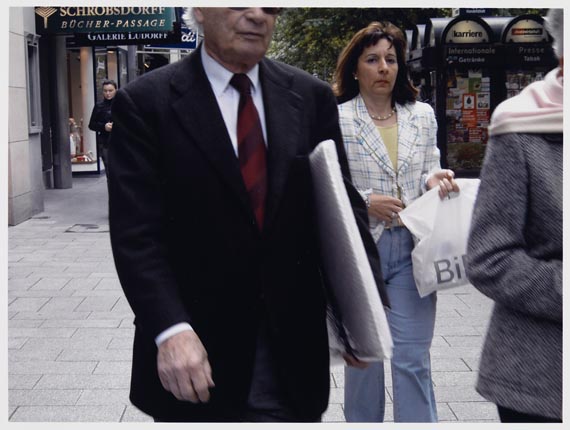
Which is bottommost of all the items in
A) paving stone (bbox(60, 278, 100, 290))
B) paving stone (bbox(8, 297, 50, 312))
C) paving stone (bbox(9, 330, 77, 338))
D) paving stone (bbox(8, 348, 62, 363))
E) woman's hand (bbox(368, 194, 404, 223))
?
paving stone (bbox(8, 348, 62, 363))

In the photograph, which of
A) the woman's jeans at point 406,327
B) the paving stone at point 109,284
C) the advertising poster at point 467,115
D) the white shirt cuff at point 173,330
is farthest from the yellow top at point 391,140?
the advertising poster at point 467,115

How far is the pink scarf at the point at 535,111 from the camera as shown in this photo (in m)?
2.06

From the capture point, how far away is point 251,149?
235cm

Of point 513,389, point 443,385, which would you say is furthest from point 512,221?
point 443,385

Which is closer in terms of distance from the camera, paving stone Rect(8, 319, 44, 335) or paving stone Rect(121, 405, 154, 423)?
paving stone Rect(121, 405, 154, 423)

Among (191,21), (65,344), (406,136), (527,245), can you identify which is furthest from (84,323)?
(527,245)

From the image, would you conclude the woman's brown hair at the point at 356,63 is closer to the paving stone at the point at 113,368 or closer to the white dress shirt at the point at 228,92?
the white dress shirt at the point at 228,92

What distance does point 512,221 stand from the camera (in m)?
2.09

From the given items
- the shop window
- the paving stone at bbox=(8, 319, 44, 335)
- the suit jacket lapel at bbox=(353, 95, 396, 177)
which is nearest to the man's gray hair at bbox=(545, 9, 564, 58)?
the suit jacket lapel at bbox=(353, 95, 396, 177)

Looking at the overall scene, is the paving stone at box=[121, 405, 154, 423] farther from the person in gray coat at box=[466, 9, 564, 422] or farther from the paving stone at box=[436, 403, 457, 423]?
the person in gray coat at box=[466, 9, 564, 422]

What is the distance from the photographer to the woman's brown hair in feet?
13.2

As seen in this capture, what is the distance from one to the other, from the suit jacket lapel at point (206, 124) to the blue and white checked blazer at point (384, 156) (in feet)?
5.02

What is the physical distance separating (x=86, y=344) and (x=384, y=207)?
9.38ft

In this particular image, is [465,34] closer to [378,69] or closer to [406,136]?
[378,69]
